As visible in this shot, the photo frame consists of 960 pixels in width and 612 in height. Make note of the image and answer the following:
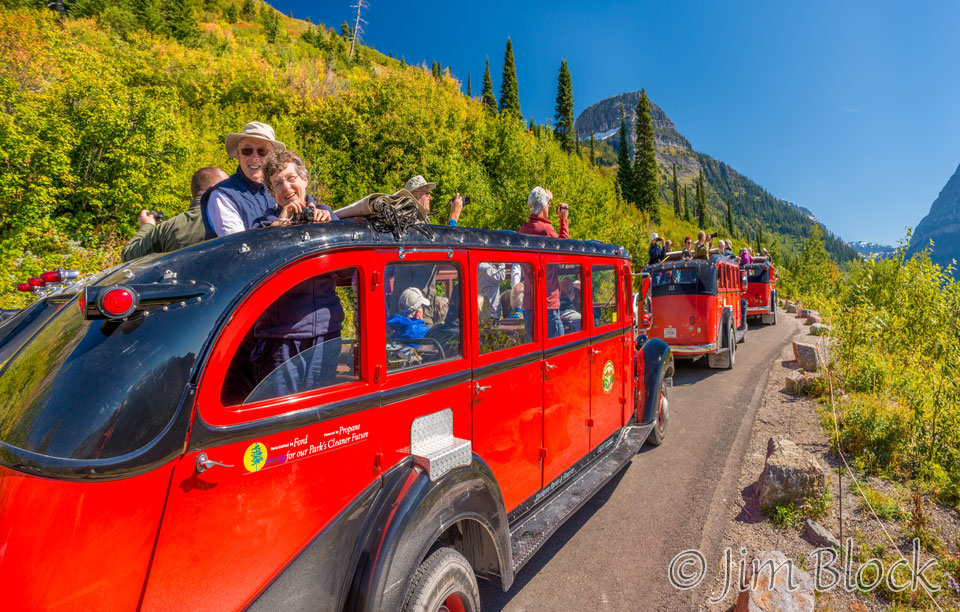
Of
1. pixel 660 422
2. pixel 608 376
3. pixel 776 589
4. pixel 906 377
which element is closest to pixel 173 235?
pixel 608 376

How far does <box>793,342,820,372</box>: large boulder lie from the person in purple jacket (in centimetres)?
1042

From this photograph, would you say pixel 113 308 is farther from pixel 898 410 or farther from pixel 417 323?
pixel 898 410

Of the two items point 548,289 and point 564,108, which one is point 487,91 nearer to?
point 564,108

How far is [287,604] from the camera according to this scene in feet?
5.73

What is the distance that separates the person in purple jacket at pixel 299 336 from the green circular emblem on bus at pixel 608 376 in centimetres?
324

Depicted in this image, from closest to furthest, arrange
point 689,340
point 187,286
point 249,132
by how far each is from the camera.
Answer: point 187,286 → point 249,132 → point 689,340

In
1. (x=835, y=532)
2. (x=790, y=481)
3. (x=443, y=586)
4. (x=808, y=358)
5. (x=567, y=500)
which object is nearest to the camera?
(x=443, y=586)

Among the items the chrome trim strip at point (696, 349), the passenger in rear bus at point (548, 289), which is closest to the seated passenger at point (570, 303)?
the passenger in rear bus at point (548, 289)

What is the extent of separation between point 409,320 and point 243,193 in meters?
1.30

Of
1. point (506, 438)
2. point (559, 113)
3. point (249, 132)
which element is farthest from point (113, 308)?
point (559, 113)

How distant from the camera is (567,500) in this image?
3732mm

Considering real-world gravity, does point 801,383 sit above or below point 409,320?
below

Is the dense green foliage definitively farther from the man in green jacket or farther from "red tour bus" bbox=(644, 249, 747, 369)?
the man in green jacket

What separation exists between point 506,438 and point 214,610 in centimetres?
191
